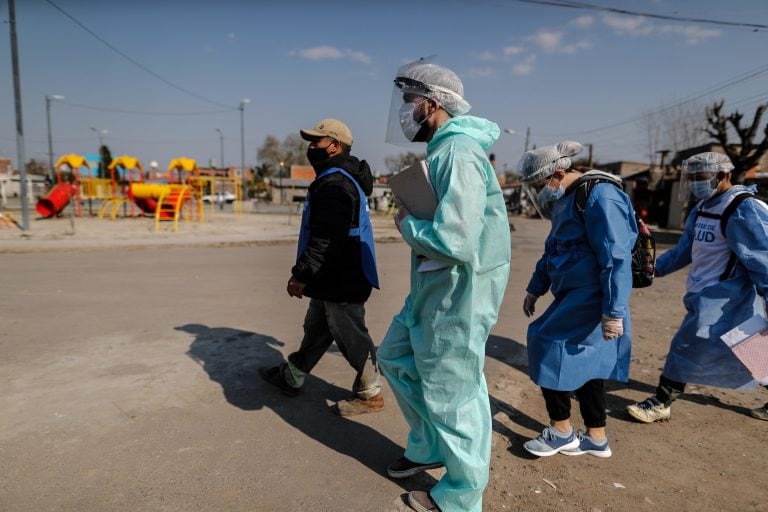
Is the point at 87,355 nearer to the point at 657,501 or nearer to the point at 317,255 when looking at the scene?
the point at 317,255

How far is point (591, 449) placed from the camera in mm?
2809

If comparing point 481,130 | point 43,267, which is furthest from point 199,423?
point 43,267

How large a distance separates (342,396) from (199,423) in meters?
0.99

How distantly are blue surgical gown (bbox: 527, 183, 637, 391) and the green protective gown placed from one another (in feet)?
2.13

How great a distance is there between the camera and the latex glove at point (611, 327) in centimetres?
250

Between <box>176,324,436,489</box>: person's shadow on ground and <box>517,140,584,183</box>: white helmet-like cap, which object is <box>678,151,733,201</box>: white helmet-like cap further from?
<box>176,324,436,489</box>: person's shadow on ground

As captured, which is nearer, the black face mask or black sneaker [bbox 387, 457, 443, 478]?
black sneaker [bbox 387, 457, 443, 478]

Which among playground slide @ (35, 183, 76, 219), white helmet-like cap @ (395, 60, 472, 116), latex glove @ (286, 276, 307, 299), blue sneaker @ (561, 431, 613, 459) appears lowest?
blue sneaker @ (561, 431, 613, 459)

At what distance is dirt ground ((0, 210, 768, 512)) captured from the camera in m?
2.38

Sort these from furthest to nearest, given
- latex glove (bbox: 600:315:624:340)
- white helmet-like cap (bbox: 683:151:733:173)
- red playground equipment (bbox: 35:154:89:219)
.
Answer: red playground equipment (bbox: 35:154:89:219)
white helmet-like cap (bbox: 683:151:733:173)
latex glove (bbox: 600:315:624:340)

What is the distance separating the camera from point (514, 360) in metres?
4.36

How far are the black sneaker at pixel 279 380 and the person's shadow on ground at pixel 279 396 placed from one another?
50 mm

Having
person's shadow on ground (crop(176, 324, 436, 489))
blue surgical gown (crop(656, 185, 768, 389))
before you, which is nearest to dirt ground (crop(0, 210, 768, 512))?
person's shadow on ground (crop(176, 324, 436, 489))

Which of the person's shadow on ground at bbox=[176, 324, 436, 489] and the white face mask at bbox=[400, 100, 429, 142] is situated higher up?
the white face mask at bbox=[400, 100, 429, 142]
